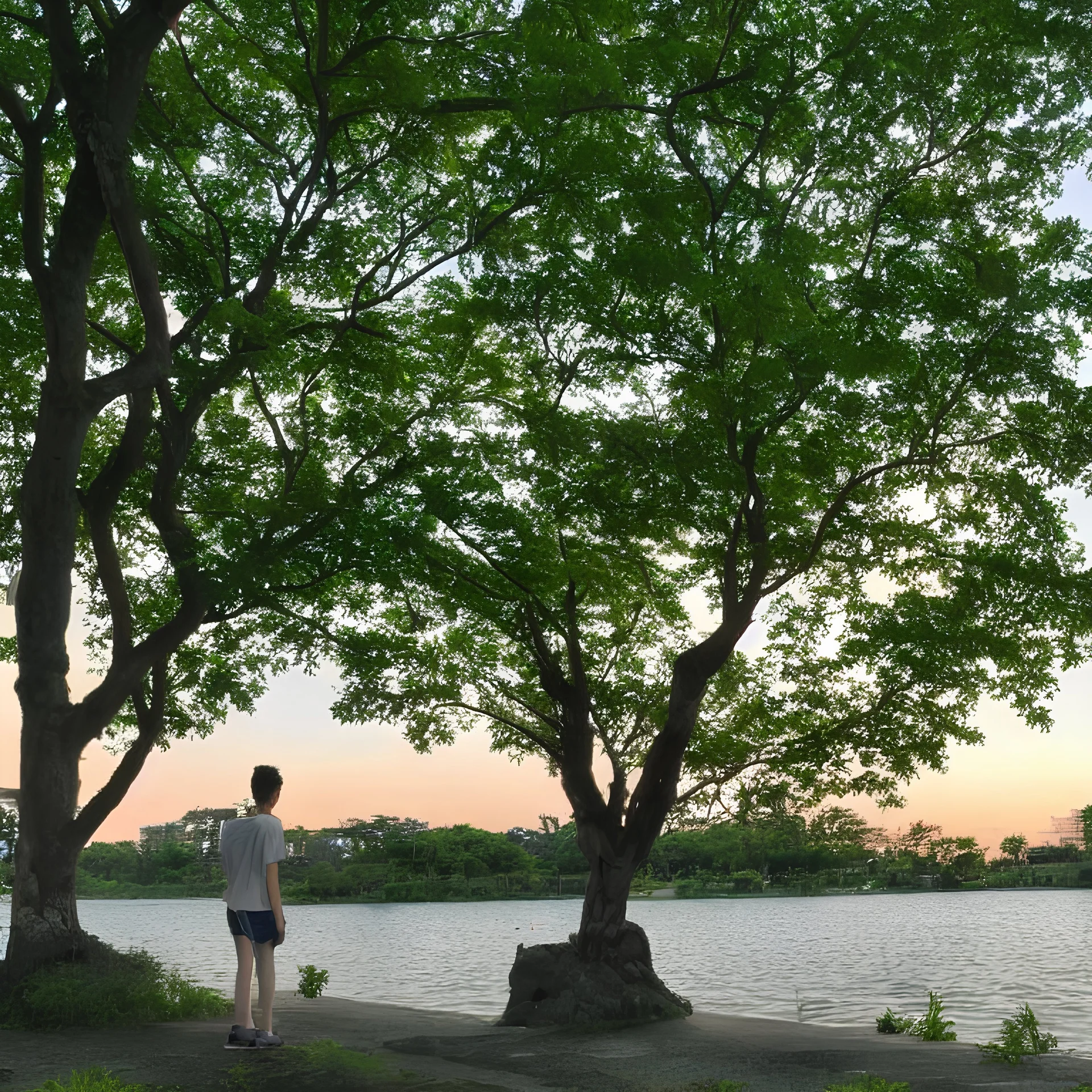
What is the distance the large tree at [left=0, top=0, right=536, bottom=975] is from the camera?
1238 centimetres

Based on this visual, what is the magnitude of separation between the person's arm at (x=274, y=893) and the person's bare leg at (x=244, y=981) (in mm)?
247

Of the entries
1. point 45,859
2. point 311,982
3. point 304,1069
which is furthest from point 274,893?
point 311,982

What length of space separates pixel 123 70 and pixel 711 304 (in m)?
7.86

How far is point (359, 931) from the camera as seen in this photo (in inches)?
2467

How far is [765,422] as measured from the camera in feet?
46.7

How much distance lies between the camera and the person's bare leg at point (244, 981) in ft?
25.9

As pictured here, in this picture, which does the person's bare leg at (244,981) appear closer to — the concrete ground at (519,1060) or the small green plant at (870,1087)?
the concrete ground at (519,1060)

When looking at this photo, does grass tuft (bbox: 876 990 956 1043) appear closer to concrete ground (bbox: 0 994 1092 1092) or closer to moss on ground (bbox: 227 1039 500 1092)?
concrete ground (bbox: 0 994 1092 1092)

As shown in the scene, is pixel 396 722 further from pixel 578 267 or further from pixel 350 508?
pixel 578 267

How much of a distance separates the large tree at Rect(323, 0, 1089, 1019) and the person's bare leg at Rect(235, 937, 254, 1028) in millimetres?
8294

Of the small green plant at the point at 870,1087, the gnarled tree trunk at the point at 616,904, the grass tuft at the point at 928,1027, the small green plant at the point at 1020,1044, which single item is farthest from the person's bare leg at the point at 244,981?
the grass tuft at the point at 928,1027

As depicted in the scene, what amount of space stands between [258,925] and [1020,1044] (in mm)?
7788

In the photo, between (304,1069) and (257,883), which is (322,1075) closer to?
(304,1069)

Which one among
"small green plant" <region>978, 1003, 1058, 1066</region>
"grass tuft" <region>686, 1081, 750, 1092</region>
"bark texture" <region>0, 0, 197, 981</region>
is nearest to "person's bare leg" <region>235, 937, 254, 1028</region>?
"grass tuft" <region>686, 1081, 750, 1092</region>
